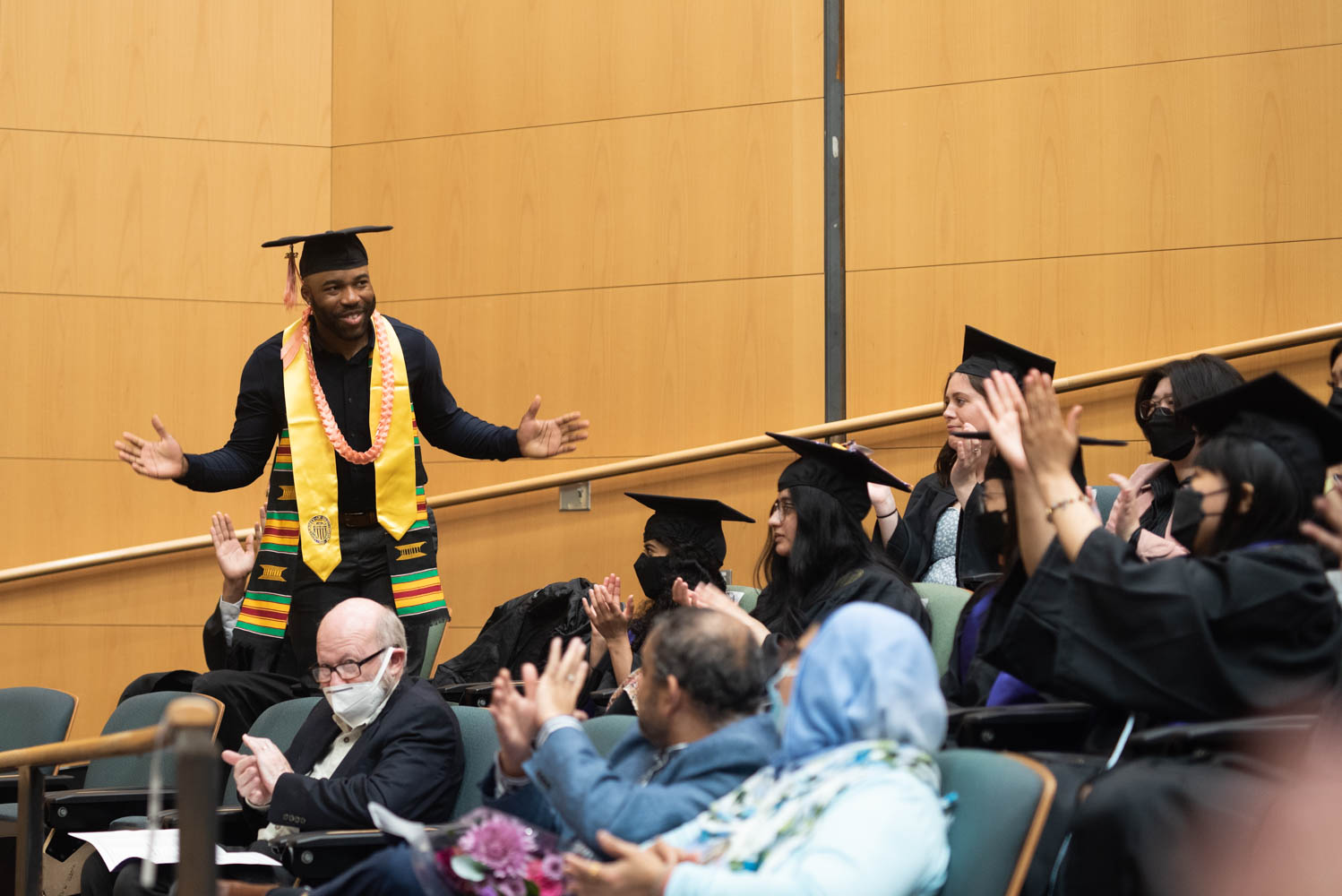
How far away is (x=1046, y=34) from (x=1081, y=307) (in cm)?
100

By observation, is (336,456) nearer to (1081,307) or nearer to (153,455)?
(153,455)

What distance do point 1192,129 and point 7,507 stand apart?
485 centimetres

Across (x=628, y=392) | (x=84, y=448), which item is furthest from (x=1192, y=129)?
Result: (x=84, y=448)

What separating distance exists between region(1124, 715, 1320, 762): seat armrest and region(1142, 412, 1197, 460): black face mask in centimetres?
171

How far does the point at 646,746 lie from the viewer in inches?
95.2

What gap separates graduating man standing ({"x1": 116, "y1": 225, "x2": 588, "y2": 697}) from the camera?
414cm

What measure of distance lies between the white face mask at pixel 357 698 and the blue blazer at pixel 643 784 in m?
1.04

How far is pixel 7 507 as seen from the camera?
5.75 metres

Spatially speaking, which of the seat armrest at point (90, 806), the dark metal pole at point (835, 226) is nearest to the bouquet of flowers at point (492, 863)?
the seat armrest at point (90, 806)

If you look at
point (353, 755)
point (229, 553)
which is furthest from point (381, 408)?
point (353, 755)

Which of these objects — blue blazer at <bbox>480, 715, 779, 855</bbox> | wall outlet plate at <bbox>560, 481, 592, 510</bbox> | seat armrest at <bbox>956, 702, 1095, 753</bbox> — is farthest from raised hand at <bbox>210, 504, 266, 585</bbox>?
seat armrest at <bbox>956, 702, 1095, 753</bbox>

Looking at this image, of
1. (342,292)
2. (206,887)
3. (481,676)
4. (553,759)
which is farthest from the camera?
(481,676)

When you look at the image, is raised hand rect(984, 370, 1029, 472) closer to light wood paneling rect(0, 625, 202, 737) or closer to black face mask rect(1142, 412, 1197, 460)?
black face mask rect(1142, 412, 1197, 460)

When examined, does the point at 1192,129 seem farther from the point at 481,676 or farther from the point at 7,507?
the point at 7,507
